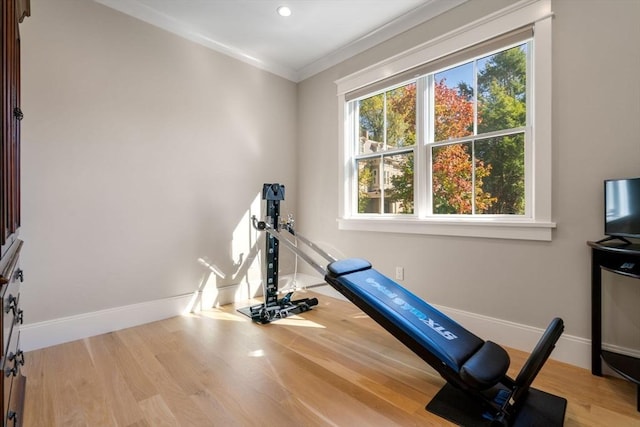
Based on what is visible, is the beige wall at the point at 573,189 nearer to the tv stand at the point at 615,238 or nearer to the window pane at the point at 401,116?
Result: the tv stand at the point at 615,238

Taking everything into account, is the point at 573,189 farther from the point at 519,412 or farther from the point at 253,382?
the point at 253,382

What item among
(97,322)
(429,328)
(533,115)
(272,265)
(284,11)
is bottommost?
(97,322)

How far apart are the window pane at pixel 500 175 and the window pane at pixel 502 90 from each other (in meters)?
0.13

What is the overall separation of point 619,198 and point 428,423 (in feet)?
5.48

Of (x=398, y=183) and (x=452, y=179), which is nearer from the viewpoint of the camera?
(x=452, y=179)

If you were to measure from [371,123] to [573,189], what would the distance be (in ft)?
6.44

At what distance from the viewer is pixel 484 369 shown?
4.75 feet

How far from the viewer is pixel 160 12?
281 centimetres

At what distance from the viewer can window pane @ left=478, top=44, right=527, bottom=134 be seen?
231cm

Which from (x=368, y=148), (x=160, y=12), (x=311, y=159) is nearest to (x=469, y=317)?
(x=368, y=148)

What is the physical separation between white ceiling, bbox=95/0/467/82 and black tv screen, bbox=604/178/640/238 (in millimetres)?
1854

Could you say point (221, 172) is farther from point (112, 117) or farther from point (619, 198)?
point (619, 198)

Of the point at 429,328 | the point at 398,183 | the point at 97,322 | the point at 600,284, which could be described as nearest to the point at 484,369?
the point at 429,328

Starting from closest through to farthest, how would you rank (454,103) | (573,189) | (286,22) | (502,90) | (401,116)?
(573,189)
(502,90)
(454,103)
(286,22)
(401,116)
